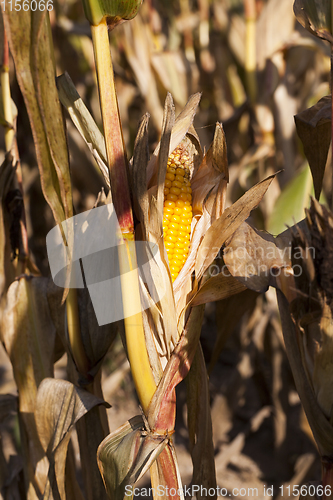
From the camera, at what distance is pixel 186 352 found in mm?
480

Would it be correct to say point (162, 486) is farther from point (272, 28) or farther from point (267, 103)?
point (272, 28)

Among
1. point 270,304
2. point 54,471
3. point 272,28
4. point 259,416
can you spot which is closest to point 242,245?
point 54,471

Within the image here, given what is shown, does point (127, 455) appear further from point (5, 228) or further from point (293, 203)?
point (293, 203)

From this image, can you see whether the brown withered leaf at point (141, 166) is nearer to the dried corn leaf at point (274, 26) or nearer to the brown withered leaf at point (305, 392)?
the brown withered leaf at point (305, 392)

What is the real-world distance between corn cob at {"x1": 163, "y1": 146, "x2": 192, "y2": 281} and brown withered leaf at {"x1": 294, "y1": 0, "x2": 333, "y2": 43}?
21 cm

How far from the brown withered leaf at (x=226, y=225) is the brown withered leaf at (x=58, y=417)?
0.78ft

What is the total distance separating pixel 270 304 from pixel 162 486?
2.78 ft

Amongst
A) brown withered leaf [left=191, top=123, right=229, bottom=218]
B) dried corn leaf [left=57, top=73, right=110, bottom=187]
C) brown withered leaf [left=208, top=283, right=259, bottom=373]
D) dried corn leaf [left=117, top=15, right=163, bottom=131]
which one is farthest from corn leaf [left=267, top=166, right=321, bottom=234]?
dried corn leaf [left=117, top=15, right=163, bottom=131]

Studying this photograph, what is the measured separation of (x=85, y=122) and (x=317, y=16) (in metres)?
0.30

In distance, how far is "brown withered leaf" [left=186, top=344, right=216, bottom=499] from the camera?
553 millimetres

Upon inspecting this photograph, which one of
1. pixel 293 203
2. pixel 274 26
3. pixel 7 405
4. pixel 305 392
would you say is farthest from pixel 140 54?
pixel 305 392

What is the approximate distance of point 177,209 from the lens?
49cm

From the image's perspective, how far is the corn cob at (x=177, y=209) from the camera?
49 centimetres

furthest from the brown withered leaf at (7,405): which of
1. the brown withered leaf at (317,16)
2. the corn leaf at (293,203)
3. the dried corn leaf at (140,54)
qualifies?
the dried corn leaf at (140,54)
